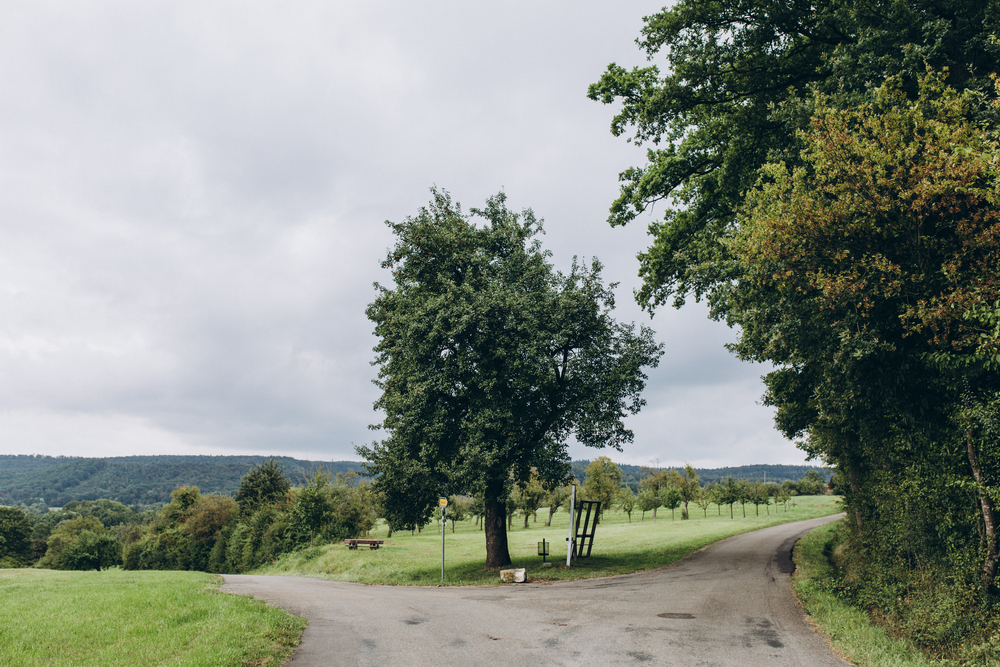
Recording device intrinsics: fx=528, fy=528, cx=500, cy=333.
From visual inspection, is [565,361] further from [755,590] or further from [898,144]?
[898,144]

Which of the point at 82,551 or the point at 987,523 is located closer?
the point at 987,523

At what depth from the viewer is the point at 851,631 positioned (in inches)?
355

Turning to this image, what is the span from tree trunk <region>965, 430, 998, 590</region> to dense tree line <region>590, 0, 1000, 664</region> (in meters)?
0.03

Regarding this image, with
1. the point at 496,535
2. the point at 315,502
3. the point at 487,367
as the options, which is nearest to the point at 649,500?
the point at 315,502

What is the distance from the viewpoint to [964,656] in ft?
24.4

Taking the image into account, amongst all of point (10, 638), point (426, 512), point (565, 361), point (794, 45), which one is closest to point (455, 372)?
point (565, 361)

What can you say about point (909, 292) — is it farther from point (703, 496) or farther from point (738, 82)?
point (703, 496)

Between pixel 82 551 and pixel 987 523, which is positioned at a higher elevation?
pixel 987 523

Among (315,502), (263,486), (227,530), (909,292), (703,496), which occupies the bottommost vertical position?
(227,530)

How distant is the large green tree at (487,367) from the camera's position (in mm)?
18828

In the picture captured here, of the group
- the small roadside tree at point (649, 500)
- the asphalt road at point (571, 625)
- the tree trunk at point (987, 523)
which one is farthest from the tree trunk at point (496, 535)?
the small roadside tree at point (649, 500)

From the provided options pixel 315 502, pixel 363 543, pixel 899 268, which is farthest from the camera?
pixel 315 502

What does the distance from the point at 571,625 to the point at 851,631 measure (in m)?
4.76

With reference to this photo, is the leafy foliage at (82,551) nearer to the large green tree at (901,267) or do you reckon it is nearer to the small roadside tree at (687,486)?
the small roadside tree at (687,486)
